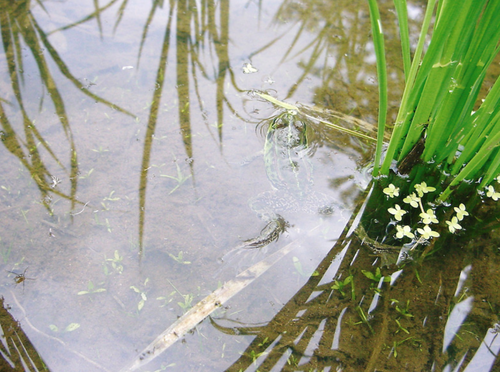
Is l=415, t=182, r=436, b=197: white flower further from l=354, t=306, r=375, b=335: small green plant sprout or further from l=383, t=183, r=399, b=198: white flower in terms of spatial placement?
l=354, t=306, r=375, b=335: small green plant sprout

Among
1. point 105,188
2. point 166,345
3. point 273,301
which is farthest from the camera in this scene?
point 105,188

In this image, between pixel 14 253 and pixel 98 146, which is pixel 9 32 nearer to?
pixel 98 146

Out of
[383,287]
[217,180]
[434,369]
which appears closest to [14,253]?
[217,180]

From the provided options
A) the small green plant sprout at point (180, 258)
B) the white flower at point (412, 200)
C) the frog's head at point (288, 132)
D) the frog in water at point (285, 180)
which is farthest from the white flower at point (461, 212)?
the small green plant sprout at point (180, 258)

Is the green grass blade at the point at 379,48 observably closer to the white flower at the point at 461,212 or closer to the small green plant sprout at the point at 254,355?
the white flower at the point at 461,212

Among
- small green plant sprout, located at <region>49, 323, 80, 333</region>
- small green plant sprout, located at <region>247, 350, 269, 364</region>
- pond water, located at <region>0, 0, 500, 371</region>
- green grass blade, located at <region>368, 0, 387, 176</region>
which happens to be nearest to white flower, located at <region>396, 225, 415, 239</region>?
pond water, located at <region>0, 0, 500, 371</region>

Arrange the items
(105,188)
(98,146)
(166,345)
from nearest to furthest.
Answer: (166,345) < (105,188) < (98,146)

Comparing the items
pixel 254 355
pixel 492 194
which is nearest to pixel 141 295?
pixel 254 355
